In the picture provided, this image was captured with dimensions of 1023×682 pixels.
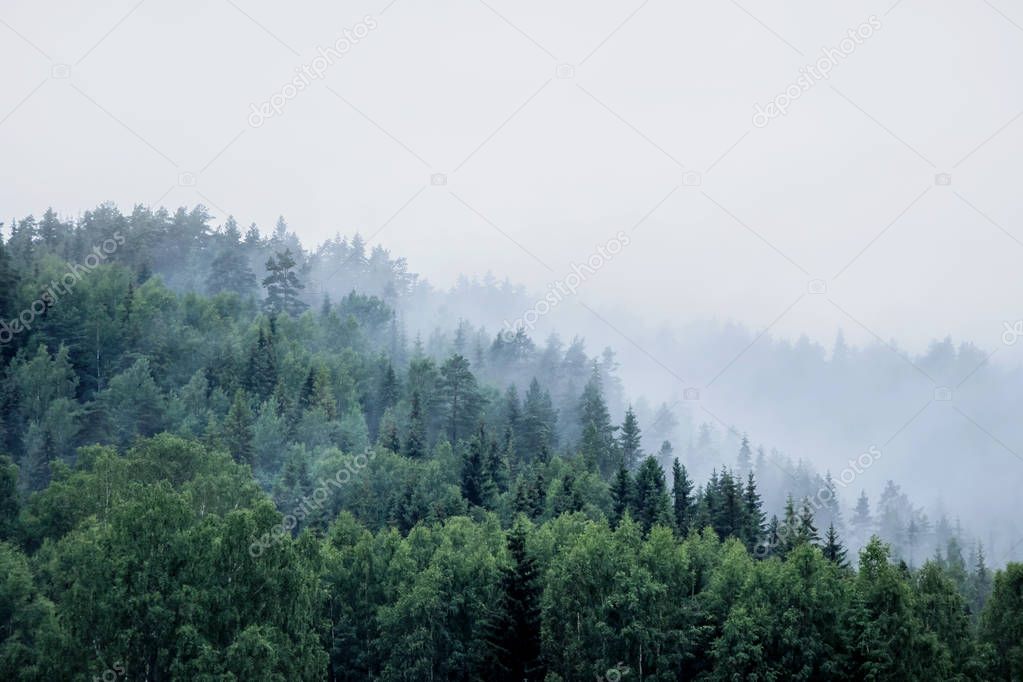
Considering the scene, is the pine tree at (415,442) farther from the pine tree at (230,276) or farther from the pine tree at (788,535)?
the pine tree at (230,276)

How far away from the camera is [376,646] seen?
61.2 meters

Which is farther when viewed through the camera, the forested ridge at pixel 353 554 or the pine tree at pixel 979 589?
the pine tree at pixel 979 589

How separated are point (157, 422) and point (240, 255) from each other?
251 feet

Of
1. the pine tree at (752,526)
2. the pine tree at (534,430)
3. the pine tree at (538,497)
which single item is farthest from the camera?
the pine tree at (534,430)

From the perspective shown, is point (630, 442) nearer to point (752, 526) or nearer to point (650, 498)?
point (650, 498)

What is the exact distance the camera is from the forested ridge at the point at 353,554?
50094 millimetres

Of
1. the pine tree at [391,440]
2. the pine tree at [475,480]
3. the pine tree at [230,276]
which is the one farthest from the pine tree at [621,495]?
the pine tree at [230,276]

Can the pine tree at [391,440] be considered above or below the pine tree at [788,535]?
above

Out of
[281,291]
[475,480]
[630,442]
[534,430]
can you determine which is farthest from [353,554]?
[281,291]

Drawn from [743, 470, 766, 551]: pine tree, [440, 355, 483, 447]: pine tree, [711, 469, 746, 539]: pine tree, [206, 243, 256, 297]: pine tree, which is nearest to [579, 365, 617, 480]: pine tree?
[440, 355, 483, 447]: pine tree

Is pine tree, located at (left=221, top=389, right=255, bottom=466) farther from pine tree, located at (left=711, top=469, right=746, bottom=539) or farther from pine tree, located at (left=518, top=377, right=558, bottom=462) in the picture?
pine tree, located at (left=711, top=469, right=746, bottom=539)

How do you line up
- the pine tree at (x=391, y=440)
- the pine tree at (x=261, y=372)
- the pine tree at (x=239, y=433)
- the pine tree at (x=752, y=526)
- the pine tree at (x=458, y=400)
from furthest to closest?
the pine tree at (x=458, y=400), the pine tree at (x=261, y=372), the pine tree at (x=391, y=440), the pine tree at (x=239, y=433), the pine tree at (x=752, y=526)

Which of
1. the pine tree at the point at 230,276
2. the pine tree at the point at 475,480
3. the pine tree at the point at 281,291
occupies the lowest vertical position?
the pine tree at the point at 475,480

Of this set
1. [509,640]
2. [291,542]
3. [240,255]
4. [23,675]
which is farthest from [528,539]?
[240,255]
